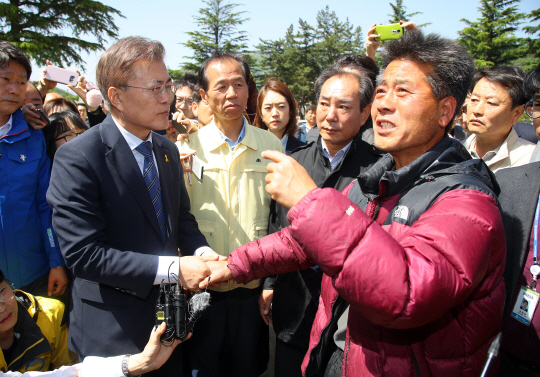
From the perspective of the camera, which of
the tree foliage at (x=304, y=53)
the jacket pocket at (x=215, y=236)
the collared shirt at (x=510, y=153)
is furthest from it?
the tree foliage at (x=304, y=53)

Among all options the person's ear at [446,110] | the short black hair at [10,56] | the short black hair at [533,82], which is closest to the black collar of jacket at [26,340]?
the short black hair at [10,56]

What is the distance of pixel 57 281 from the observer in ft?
8.73

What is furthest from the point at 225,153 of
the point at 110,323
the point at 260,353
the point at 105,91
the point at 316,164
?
the point at 260,353

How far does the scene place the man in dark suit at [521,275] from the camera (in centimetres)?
177

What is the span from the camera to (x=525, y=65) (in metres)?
27.1

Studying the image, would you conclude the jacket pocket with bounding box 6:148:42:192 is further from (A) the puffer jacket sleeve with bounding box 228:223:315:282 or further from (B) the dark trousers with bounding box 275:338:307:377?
(B) the dark trousers with bounding box 275:338:307:377

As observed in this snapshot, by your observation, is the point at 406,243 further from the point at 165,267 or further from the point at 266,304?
the point at 266,304

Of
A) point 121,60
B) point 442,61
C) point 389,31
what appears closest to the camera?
point 442,61

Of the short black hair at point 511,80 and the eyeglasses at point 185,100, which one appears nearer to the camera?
the short black hair at point 511,80

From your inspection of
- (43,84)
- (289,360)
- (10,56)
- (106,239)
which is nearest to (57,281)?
(106,239)

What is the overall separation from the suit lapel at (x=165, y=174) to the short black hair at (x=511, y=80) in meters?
3.07

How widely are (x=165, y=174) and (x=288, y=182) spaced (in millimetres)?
1100

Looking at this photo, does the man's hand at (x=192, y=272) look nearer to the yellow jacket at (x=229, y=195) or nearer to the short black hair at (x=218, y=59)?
the yellow jacket at (x=229, y=195)

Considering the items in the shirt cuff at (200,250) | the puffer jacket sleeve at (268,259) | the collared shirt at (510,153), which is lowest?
the shirt cuff at (200,250)
